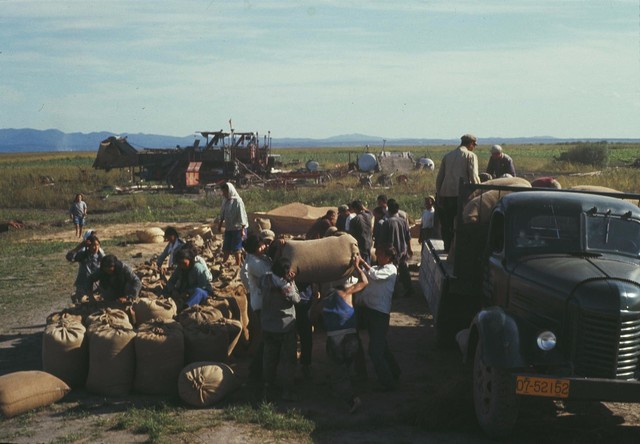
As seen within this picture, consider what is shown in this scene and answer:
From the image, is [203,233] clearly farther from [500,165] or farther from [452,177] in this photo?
[452,177]

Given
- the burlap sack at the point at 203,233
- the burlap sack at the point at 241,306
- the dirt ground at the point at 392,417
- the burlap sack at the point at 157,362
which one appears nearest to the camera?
the dirt ground at the point at 392,417

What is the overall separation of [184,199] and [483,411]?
96.0 ft

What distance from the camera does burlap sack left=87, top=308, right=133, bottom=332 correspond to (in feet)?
27.8

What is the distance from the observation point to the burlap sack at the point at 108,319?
8.47 m

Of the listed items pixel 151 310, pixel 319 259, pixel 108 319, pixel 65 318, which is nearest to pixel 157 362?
pixel 108 319

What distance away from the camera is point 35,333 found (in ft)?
36.9

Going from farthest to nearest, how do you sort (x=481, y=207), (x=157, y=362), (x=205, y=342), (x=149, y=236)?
(x=149, y=236)
(x=481, y=207)
(x=205, y=342)
(x=157, y=362)

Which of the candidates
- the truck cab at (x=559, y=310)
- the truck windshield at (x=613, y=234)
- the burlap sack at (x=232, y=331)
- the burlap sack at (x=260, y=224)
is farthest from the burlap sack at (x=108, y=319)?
the burlap sack at (x=260, y=224)

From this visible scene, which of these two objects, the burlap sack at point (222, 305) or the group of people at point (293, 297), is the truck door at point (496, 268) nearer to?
the group of people at point (293, 297)

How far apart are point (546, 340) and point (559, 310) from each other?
28 centimetres

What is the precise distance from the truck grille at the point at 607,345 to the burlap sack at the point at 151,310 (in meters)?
4.71

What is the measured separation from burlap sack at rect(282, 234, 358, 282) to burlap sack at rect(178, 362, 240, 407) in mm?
1276

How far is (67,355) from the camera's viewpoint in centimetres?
824

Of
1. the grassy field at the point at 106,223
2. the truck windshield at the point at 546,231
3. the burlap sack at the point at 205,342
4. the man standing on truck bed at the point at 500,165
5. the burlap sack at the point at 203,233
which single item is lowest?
the grassy field at the point at 106,223
